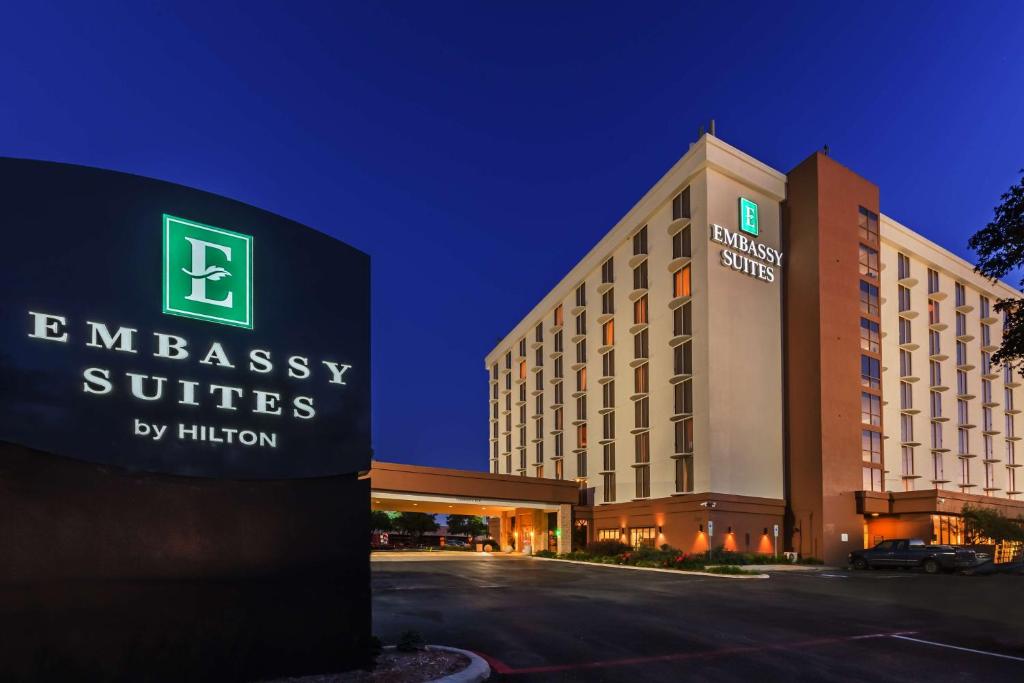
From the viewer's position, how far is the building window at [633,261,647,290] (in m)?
51.5

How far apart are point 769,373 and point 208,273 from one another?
43.1 meters

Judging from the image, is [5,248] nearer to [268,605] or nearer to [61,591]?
[61,591]

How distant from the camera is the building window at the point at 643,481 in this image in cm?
4847

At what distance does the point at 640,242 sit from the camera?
52.1 meters

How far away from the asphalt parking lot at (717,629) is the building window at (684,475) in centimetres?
1987

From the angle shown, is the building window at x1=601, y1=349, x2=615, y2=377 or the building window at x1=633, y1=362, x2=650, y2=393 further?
the building window at x1=601, y1=349, x2=615, y2=377

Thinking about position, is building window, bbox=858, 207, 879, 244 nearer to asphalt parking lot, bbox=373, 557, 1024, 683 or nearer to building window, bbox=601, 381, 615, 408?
building window, bbox=601, 381, 615, 408

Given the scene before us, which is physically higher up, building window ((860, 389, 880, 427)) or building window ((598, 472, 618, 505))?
building window ((860, 389, 880, 427))

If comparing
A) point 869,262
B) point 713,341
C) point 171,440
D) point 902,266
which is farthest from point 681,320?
point 171,440

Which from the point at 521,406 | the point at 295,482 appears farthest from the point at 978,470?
the point at 295,482

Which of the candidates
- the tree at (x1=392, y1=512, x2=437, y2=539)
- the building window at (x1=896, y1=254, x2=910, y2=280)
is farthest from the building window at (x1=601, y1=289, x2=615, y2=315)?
the tree at (x1=392, y1=512, x2=437, y2=539)

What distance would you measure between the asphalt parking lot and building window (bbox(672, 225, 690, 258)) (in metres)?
26.4

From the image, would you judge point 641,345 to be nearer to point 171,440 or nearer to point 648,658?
point 648,658

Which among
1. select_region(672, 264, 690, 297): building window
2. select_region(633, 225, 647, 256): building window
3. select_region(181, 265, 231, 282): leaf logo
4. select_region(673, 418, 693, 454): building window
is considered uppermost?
select_region(633, 225, 647, 256): building window
